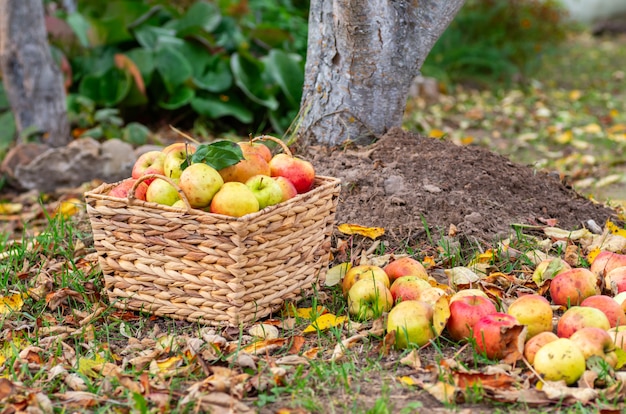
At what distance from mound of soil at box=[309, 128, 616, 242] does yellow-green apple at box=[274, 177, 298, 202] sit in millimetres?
717

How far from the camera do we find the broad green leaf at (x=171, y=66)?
6.18m

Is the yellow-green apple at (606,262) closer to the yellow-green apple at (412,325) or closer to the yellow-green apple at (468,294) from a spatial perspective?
the yellow-green apple at (468,294)

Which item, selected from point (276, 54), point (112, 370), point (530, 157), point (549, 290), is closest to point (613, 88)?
point (530, 157)

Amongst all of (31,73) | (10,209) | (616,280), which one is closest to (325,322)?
(616,280)

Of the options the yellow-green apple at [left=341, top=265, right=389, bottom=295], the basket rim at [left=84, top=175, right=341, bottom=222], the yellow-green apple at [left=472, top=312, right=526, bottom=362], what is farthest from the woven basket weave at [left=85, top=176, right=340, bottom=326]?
the yellow-green apple at [left=472, top=312, right=526, bottom=362]

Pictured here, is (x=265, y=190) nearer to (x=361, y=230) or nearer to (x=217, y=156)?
(x=217, y=156)

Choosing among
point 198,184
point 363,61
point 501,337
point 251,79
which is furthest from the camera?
point 251,79

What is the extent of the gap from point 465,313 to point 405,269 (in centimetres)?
44

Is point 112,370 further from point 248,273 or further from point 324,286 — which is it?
point 324,286

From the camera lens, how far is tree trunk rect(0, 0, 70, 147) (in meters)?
5.37

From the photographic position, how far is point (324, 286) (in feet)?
10.3

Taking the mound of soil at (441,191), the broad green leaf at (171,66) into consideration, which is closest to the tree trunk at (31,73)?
the broad green leaf at (171,66)

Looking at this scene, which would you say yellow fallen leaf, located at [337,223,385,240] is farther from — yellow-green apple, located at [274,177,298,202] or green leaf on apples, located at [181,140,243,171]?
green leaf on apples, located at [181,140,243,171]

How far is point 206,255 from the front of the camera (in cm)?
264
